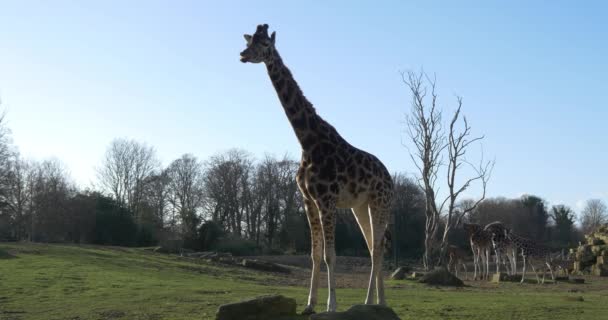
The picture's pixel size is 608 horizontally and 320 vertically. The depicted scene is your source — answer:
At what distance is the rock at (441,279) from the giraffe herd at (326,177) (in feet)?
49.0

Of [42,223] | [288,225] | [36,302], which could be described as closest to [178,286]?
[36,302]

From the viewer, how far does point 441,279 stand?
2473 centimetres

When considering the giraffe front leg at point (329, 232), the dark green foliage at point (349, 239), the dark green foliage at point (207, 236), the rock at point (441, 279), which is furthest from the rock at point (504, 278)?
the dark green foliage at point (349, 239)

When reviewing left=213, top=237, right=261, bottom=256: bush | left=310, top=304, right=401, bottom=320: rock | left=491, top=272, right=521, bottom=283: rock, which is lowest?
left=310, top=304, right=401, bottom=320: rock

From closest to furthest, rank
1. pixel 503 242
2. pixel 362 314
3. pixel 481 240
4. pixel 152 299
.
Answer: pixel 362 314, pixel 152 299, pixel 503 242, pixel 481 240

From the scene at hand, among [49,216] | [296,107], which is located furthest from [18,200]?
[296,107]

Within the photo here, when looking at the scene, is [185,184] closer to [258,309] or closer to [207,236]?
[207,236]

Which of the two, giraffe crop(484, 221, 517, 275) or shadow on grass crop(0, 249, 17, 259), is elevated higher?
giraffe crop(484, 221, 517, 275)

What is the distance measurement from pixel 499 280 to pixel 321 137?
19086mm

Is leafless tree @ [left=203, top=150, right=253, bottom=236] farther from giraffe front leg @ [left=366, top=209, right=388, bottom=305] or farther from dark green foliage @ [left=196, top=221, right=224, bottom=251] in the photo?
giraffe front leg @ [left=366, top=209, right=388, bottom=305]

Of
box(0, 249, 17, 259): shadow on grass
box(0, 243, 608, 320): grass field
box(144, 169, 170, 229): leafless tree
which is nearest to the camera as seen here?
box(0, 243, 608, 320): grass field

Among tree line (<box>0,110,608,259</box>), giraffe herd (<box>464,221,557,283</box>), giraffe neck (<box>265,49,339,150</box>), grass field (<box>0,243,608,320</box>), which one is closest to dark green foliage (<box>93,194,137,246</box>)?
tree line (<box>0,110,608,259</box>)

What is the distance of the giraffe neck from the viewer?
392 inches

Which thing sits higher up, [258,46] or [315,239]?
[258,46]
